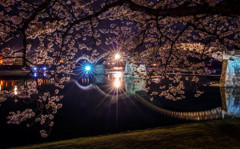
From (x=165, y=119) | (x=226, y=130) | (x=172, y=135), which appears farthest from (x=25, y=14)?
(x=165, y=119)

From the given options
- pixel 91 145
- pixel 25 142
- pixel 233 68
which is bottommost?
pixel 25 142

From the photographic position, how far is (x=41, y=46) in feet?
24.2

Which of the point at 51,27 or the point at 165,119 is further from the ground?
the point at 51,27

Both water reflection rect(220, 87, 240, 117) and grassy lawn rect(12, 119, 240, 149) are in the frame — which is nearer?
grassy lawn rect(12, 119, 240, 149)

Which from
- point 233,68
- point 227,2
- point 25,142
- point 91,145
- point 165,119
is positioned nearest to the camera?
point 227,2

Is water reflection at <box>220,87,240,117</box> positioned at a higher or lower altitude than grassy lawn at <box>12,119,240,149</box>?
lower

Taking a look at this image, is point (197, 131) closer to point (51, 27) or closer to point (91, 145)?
point (91, 145)

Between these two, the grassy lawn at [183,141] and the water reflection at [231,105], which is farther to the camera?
the water reflection at [231,105]

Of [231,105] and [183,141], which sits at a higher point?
[183,141]

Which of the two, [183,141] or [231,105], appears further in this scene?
[231,105]

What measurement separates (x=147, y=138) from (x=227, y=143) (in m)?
2.21

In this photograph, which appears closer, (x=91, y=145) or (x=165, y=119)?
(x=91, y=145)

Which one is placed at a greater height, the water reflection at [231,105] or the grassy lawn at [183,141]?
the grassy lawn at [183,141]

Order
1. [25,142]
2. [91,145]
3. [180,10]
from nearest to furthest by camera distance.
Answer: [180,10]
[91,145]
[25,142]
